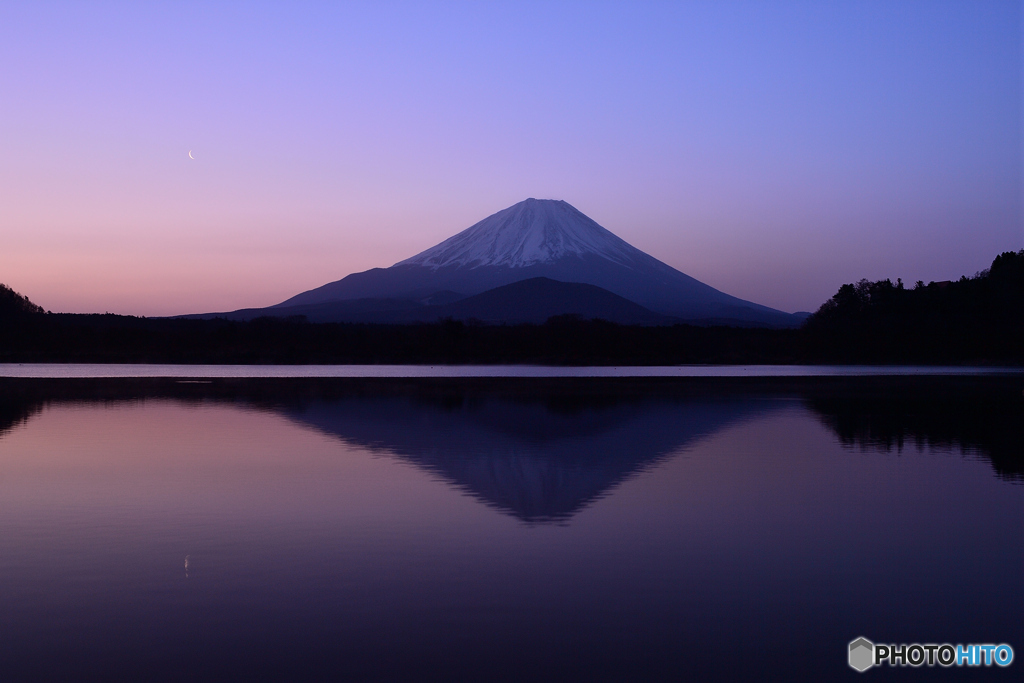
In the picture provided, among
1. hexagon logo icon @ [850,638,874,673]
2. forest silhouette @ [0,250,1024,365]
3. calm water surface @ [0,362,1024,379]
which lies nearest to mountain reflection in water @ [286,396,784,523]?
hexagon logo icon @ [850,638,874,673]

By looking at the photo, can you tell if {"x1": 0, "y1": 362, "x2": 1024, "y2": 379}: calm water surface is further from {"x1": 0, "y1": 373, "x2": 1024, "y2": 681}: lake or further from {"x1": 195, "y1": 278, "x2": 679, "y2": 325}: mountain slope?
{"x1": 195, "y1": 278, "x2": 679, "y2": 325}: mountain slope

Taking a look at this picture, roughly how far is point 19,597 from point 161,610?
4.61ft

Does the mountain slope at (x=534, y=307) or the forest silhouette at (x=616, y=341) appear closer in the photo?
the forest silhouette at (x=616, y=341)

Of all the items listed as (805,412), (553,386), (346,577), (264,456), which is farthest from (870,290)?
(346,577)

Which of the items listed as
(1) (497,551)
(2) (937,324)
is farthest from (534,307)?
(1) (497,551)

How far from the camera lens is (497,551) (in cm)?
1009

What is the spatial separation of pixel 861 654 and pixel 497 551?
4125mm

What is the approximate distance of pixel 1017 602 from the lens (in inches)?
330

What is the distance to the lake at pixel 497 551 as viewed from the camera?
7066 millimetres

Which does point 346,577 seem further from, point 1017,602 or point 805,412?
point 805,412
